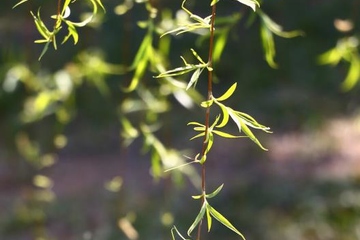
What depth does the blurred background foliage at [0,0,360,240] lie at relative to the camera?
3080 mm

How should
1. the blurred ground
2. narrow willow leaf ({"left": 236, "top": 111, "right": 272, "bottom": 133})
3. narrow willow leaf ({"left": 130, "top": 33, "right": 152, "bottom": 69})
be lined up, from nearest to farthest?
1. narrow willow leaf ({"left": 236, "top": 111, "right": 272, "bottom": 133})
2. narrow willow leaf ({"left": 130, "top": 33, "right": 152, "bottom": 69})
3. the blurred ground

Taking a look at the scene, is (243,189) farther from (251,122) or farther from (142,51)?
(251,122)

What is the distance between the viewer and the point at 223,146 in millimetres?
4363

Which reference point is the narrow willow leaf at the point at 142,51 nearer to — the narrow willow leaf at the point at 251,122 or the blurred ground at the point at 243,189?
the narrow willow leaf at the point at 251,122

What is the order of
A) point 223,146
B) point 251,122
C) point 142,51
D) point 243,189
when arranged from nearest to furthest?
point 251,122
point 142,51
point 243,189
point 223,146

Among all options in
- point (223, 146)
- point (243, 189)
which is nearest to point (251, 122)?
point (243, 189)

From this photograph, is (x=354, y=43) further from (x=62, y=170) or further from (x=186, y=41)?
(x=186, y=41)

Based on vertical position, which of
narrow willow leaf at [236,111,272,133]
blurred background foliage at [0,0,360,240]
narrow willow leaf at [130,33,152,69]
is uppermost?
narrow willow leaf at [236,111,272,133]

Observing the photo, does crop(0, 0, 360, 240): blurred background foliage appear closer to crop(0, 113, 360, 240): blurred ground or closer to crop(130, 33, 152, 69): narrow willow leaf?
crop(0, 113, 360, 240): blurred ground

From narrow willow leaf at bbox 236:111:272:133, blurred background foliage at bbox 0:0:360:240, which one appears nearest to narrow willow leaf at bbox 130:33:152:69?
narrow willow leaf at bbox 236:111:272:133

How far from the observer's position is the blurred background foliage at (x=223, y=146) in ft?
10.1

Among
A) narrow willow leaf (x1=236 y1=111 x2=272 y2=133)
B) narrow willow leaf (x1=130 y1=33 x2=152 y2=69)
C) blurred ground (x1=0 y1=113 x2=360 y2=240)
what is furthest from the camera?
blurred ground (x1=0 y1=113 x2=360 y2=240)

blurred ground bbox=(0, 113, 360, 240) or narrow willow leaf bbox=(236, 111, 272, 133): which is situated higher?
narrow willow leaf bbox=(236, 111, 272, 133)

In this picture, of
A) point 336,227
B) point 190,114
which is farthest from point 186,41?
point 336,227
